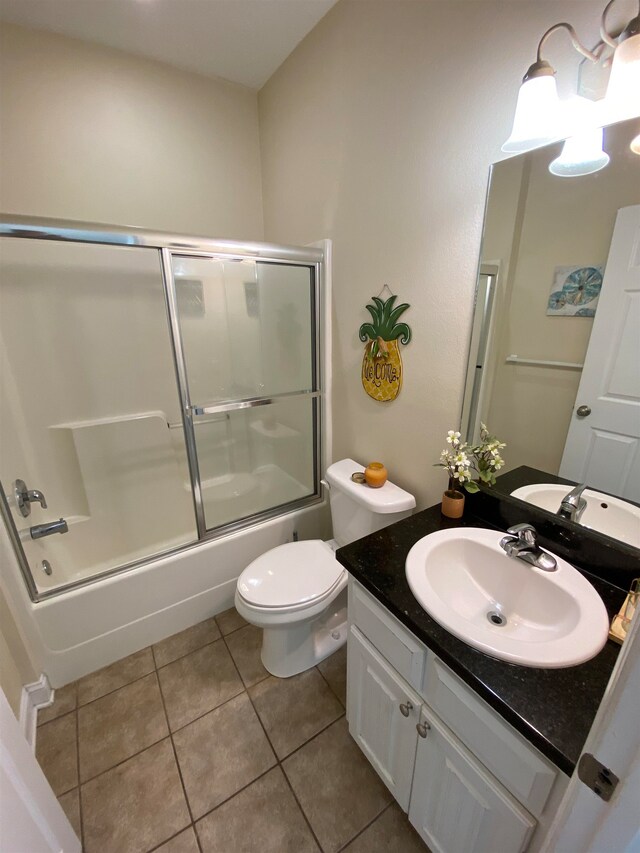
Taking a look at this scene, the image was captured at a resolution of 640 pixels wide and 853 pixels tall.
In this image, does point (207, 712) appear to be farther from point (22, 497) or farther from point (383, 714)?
point (22, 497)

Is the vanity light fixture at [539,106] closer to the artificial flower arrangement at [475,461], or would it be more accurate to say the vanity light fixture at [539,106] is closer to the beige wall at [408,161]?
the beige wall at [408,161]

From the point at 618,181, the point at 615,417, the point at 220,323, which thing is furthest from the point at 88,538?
the point at 618,181

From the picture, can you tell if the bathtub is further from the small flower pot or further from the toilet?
the small flower pot

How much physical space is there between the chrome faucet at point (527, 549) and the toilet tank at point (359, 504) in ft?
1.54

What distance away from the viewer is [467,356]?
1.22 metres

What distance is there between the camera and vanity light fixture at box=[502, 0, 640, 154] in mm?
730

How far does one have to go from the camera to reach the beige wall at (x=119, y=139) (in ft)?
5.01

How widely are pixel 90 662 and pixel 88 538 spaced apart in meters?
0.61

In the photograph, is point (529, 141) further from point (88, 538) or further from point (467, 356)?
point (88, 538)

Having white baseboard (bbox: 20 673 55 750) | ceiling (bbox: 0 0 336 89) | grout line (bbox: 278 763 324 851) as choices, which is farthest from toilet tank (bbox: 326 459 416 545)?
ceiling (bbox: 0 0 336 89)

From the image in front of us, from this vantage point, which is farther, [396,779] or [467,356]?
[467,356]

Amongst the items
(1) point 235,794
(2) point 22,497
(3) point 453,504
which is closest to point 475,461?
(3) point 453,504

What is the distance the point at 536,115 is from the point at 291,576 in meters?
1.64

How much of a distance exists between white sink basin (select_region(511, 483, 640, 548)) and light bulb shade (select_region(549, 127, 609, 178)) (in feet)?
2.74
